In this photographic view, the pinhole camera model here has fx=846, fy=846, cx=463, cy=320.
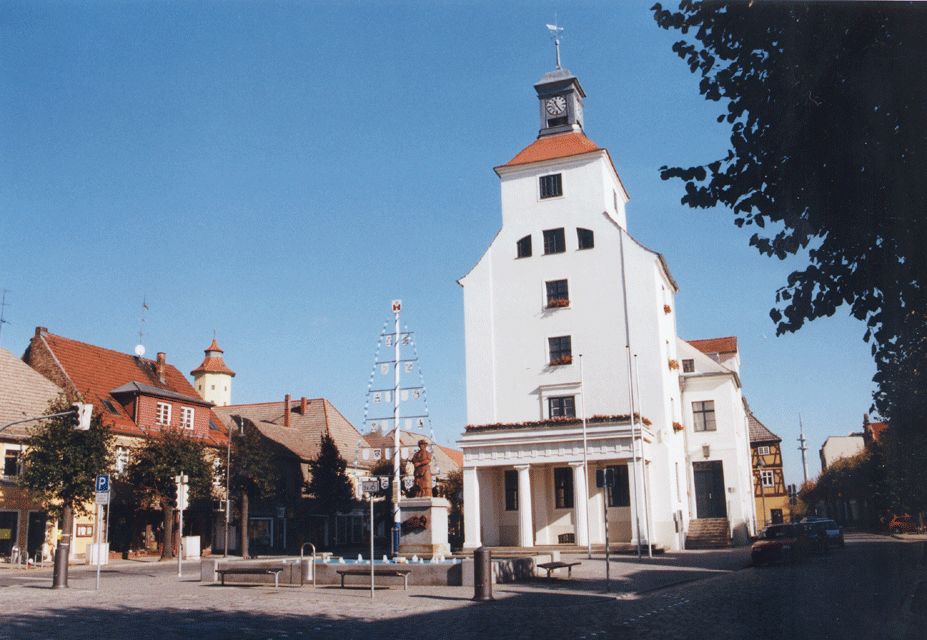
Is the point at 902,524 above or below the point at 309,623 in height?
below

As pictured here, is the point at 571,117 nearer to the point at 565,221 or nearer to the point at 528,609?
the point at 565,221

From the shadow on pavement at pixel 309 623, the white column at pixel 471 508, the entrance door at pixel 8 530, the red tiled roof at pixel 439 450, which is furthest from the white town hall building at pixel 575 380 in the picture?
the red tiled roof at pixel 439 450

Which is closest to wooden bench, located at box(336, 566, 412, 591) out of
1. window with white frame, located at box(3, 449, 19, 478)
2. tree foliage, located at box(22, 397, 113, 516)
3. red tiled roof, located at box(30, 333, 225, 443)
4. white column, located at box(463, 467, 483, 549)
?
white column, located at box(463, 467, 483, 549)

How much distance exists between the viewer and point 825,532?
120 feet

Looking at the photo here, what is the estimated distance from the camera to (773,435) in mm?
69375

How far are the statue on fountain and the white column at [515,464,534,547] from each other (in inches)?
379

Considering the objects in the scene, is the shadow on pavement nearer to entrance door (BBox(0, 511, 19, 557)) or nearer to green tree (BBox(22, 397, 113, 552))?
green tree (BBox(22, 397, 113, 552))

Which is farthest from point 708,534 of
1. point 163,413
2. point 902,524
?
Result: point 163,413

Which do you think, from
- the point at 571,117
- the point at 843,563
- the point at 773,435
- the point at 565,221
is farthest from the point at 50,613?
the point at 773,435

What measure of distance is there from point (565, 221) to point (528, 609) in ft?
102

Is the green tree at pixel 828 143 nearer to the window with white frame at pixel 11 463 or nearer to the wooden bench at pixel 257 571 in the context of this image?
the wooden bench at pixel 257 571

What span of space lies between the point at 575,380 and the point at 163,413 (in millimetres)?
26475

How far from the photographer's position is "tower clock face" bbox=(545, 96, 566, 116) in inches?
1977

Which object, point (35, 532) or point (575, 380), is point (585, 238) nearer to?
point (575, 380)
